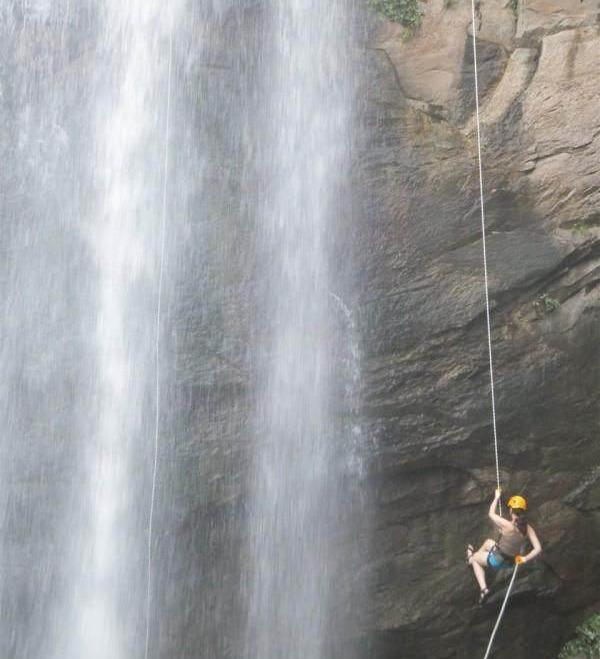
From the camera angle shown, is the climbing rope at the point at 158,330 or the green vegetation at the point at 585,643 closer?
the climbing rope at the point at 158,330

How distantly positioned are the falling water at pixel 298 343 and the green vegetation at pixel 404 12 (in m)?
0.49

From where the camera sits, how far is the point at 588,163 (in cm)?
928

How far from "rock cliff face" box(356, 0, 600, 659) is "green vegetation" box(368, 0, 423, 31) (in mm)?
1338

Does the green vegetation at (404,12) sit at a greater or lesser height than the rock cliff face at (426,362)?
greater

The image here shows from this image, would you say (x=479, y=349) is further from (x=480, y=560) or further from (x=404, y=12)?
(x=404, y=12)

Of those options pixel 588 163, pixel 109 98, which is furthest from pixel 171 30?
pixel 588 163

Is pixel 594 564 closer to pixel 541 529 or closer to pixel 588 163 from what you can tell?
pixel 541 529

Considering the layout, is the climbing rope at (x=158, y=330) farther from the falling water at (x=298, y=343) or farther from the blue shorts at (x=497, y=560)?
the blue shorts at (x=497, y=560)

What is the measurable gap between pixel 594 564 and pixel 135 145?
684cm

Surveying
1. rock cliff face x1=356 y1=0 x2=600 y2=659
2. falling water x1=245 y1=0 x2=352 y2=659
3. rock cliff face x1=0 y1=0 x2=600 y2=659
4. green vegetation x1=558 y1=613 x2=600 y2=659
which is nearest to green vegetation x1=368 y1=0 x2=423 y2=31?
falling water x1=245 y1=0 x2=352 y2=659

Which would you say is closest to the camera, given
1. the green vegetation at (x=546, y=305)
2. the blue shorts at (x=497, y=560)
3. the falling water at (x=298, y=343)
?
the blue shorts at (x=497, y=560)

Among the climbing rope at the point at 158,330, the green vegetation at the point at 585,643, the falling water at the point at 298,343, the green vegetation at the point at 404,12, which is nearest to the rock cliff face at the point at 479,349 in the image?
the green vegetation at the point at 585,643

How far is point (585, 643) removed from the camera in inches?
349

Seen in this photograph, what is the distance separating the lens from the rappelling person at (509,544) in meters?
7.87
